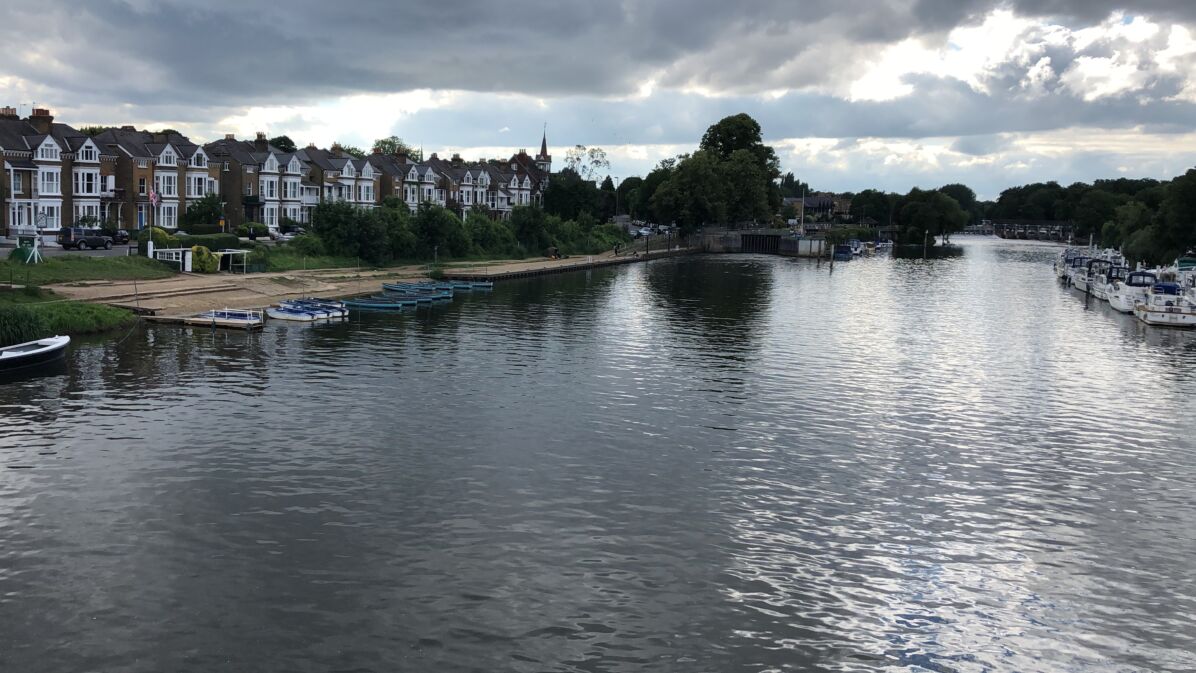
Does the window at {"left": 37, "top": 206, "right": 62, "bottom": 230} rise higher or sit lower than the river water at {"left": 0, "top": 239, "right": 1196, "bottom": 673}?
higher

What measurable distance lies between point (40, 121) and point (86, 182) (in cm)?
752

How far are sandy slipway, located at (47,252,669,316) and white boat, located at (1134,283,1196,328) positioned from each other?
2698 inches

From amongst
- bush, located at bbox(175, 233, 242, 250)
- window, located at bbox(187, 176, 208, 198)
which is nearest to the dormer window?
window, located at bbox(187, 176, 208, 198)

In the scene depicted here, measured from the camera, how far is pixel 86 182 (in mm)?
108062

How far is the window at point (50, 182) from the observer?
336ft

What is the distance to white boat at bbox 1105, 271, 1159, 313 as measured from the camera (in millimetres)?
94062

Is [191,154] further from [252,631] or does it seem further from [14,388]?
[252,631]

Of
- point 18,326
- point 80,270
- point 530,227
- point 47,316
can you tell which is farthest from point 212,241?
point 530,227

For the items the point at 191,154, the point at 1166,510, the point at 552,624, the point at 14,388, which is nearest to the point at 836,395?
the point at 1166,510

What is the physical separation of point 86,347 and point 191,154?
73.0 metres

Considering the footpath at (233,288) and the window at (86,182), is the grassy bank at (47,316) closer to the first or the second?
the footpath at (233,288)

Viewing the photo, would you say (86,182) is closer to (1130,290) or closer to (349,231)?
(349,231)

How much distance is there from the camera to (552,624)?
77.0 feet

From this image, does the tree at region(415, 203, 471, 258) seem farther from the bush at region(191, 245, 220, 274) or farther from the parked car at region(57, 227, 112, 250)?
the parked car at region(57, 227, 112, 250)
